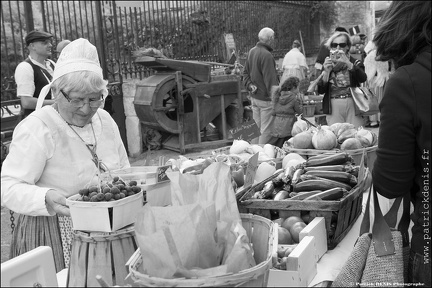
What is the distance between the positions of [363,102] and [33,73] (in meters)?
3.64

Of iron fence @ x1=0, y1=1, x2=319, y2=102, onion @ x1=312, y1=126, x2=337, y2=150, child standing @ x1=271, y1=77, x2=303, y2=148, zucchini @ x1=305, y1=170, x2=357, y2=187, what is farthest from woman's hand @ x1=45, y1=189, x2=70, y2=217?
iron fence @ x1=0, y1=1, x2=319, y2=102

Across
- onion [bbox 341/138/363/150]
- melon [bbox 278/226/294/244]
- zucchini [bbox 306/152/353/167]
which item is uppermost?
zucchini [bbox 306/152/353/167]

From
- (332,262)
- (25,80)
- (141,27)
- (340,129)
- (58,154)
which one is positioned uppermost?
(141,27)

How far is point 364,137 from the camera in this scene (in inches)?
149

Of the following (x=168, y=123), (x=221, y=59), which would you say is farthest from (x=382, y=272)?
(x=221, y=59)

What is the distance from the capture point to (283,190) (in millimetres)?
2604

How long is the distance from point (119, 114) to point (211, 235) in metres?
7.94

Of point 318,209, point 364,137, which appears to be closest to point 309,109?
point 364,137

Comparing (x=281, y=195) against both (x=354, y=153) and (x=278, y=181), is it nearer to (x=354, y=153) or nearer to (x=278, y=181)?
(x=278, y=181)

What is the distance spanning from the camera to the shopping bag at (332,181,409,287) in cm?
178

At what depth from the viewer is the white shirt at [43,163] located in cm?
228

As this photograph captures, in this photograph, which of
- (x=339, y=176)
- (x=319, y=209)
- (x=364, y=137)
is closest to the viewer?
(x=319, y=209)

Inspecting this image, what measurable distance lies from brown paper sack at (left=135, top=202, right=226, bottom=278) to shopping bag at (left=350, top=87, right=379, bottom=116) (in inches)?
191

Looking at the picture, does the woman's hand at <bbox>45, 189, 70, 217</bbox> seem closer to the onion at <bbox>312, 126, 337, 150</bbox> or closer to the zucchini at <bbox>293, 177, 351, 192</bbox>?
the zucchini at <bbox>293, 177, 351, 192</bbox>
